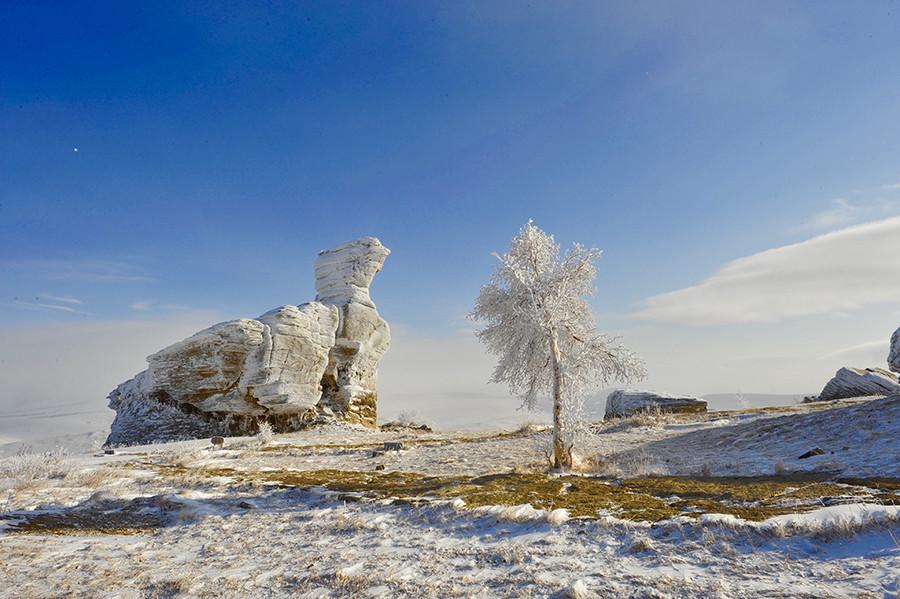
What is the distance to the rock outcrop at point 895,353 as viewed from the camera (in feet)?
64.2

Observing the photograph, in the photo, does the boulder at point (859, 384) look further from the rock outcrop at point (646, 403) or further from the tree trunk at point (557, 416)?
the tree trunk at point (557, 416)

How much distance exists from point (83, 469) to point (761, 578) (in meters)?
14.9

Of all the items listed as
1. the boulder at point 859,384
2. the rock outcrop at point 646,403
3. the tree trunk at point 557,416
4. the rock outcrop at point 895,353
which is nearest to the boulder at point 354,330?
the rock outcrop at point 646,403

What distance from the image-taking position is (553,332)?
13.6m

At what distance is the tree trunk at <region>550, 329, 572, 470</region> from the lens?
1313 cm

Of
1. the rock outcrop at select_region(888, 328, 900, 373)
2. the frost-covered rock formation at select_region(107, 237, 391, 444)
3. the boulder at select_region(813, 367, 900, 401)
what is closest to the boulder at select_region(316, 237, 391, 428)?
the frost-covered rock formation at select_region(107, 237, 391, 444)

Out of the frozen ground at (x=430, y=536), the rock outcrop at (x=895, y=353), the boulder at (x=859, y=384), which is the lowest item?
the frozen ground at (x=430, y=536)

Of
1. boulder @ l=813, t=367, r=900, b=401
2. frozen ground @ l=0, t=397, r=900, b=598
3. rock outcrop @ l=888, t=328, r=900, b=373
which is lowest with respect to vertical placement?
frozen ground @ l=0, t=397, r=900, b=598

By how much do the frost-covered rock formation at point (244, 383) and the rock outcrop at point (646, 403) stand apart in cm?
1716

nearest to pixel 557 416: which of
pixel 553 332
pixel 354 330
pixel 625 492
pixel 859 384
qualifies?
pixel 553 332

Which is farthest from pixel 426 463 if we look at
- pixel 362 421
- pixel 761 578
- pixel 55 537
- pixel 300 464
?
pixel 362 421

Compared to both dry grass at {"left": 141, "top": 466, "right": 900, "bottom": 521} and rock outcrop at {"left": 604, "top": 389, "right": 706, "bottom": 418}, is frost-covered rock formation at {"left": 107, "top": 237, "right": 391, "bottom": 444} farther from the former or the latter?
rock outcrop at {"left": 604, "top": 389, "right": 706, "bottom": 418}

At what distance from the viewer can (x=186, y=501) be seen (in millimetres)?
9094

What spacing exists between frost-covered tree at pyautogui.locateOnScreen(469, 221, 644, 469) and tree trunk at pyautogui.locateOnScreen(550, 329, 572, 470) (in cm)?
3
